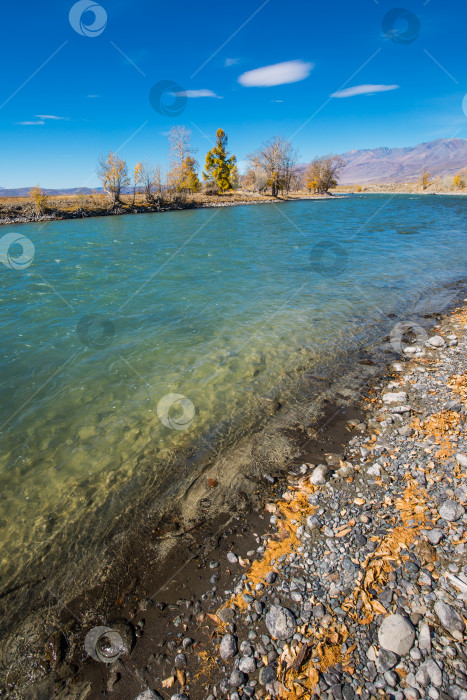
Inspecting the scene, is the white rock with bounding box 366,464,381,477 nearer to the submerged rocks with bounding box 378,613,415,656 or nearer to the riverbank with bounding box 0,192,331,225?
the submerged rocks with bounding box 378,613,415,656

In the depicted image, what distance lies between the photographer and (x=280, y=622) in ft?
10.9

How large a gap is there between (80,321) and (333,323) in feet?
32.3

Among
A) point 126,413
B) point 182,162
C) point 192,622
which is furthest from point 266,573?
point 182,162

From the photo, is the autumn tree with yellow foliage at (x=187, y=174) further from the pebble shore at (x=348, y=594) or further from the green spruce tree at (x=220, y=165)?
the pebble shore at (x=348, y=594)

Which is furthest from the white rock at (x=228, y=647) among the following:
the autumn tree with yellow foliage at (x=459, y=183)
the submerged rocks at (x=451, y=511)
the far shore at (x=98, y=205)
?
the autumn tree with yellow foliage at (x=459, y=183)

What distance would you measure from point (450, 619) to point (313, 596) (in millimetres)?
1277

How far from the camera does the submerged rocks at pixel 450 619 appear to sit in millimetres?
2932

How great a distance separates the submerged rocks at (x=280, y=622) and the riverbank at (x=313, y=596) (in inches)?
0.4

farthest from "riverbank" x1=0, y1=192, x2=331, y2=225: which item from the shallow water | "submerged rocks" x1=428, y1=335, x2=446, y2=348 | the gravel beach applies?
the gravel beach

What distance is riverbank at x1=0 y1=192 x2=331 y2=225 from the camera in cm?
6037

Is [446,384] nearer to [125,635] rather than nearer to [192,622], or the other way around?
[192,622]

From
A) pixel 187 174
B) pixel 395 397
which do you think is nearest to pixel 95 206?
pixel 187 174

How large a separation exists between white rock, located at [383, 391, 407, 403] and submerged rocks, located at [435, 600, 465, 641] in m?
4.20

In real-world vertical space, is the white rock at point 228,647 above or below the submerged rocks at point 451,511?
below
